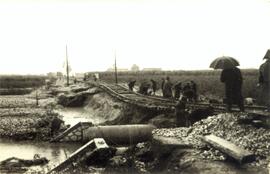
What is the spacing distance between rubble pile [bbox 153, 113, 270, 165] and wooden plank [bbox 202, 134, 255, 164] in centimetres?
19

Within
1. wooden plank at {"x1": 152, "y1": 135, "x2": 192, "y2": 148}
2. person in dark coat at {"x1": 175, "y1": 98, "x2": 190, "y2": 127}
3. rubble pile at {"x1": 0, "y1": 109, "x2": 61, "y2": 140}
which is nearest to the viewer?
wooden plank at {"x1": 152, "y1": 135, "x2": 192, "y2": 148}

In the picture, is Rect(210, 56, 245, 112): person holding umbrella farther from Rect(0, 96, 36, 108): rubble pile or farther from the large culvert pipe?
Rect(0, 96, 36, 108): rubble pile

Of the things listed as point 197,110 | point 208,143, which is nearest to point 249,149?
point 208,143

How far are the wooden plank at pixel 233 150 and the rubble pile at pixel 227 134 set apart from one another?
0.19 meters

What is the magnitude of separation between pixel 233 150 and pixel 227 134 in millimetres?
2193

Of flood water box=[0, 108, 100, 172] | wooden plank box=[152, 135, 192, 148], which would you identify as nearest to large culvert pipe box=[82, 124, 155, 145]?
flood water box=[0, 108, 100, 172]

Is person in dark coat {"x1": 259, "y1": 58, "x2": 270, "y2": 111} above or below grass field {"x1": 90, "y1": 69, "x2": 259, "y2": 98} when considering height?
above

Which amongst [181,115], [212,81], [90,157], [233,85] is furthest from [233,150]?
[212,81]

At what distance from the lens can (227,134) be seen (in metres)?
Answer: 11.3

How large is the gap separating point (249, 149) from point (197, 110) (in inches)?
236

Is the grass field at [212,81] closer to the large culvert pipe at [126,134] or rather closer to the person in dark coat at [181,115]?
the person in dark coat at [181,115]

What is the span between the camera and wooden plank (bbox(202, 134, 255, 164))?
880 cm

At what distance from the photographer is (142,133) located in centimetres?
1466

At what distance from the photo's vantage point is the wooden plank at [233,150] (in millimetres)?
8805
